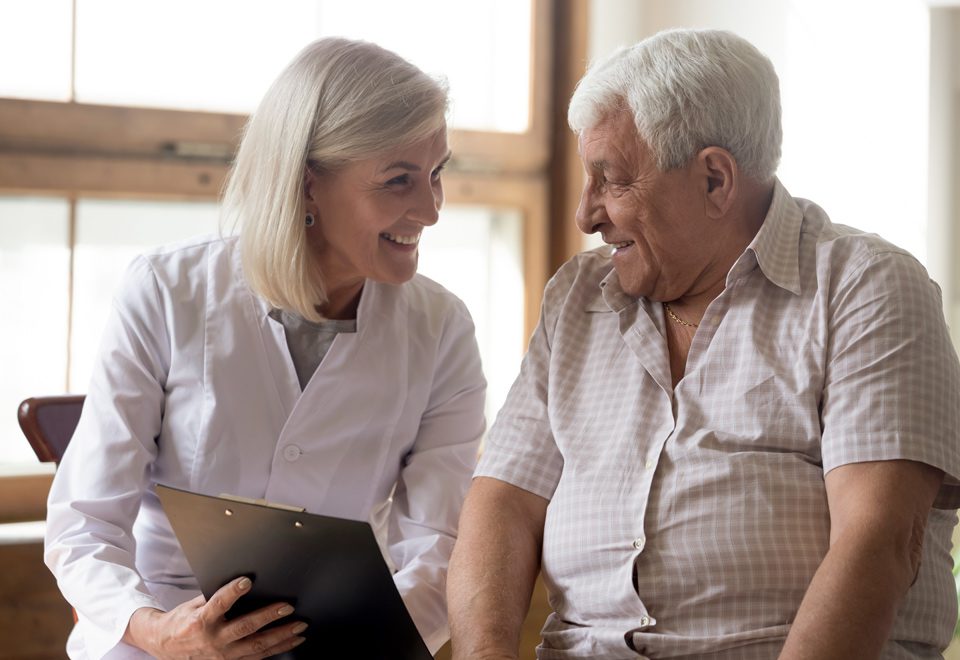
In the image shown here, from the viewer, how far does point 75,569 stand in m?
1.70

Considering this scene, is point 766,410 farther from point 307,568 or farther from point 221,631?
point 221,631

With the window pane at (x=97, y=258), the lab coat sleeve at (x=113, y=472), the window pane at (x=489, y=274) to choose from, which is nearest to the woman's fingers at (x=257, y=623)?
the lab coat sleeve at (x=113, y=472)

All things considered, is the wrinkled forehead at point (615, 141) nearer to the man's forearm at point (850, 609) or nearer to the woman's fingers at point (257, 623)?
the man's forearm at point (850, 609)

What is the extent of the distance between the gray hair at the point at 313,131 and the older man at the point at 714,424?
33 centimetres

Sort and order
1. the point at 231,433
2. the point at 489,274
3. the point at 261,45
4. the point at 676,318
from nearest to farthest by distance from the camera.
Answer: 1. the point at 676,318
2. the point at 231,433
3. the point at 261,45
4. the point at 489,274

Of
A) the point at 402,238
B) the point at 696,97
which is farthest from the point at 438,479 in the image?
the point at 696,97

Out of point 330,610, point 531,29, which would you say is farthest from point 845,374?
point 531,29

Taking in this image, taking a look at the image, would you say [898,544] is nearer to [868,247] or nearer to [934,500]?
[934,500]

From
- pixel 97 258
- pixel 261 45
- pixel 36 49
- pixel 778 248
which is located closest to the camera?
pixel 778 248

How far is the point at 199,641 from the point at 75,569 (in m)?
0.26

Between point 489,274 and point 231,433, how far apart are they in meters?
1.49

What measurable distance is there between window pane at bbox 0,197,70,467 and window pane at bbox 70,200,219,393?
1.2 inches

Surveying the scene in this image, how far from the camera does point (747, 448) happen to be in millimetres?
1525

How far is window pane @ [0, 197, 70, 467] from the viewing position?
2.60m
